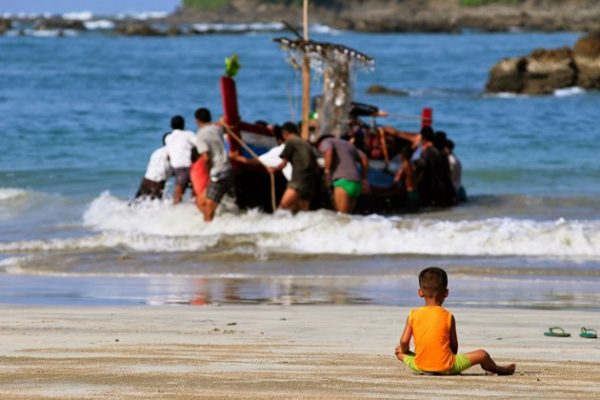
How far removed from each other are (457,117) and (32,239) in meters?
22.7

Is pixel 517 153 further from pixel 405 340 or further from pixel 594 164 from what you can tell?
pixel 405 340

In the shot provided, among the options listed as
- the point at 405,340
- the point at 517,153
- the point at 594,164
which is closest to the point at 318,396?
the point at 405,340

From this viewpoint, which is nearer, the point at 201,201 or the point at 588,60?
the point at 201,201

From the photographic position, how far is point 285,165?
56.0 feet

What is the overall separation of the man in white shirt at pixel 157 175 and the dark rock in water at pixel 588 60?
3268 centimetres

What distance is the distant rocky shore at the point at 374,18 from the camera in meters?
127

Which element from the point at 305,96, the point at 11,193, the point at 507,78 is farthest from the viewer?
the point at 507,78

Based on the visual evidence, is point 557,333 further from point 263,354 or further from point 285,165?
point 285,165

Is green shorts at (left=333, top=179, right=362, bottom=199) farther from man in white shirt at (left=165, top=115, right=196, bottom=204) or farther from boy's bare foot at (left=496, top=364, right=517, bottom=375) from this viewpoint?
boy's bare foot at (left=496, top=364, right=517, bottom=375)

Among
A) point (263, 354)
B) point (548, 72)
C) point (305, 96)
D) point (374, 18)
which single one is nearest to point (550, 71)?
point (548, 72)

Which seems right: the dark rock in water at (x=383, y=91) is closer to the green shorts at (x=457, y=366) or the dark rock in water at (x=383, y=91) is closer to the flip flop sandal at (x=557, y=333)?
the flip flop sandal at (x=557, y=333)

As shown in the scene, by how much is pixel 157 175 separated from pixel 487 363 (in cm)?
1128

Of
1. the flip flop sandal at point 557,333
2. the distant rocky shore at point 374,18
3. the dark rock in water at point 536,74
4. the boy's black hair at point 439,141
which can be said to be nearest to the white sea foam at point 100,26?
the distant rocky shore at point 374,18

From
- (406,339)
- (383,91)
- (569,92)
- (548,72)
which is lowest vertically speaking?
(383,91)
